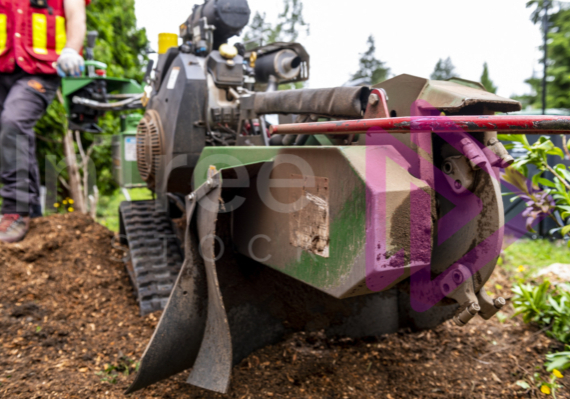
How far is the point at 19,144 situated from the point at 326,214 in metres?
2.85

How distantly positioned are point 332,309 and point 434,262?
864 millimetres

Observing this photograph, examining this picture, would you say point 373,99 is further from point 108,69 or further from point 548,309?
point 108,69

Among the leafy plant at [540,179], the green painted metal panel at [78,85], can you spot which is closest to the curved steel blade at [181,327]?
the leafy plant at [540,179]

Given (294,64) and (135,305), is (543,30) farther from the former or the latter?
(135,305)

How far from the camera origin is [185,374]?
2.35 meters

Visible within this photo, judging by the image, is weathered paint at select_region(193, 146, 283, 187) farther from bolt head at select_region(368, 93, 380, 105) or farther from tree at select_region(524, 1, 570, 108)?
tree at select_region(524, 1, 570, 108)

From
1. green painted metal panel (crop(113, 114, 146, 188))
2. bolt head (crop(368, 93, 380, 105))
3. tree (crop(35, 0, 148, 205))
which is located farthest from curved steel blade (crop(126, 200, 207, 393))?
tree (crop(35, 0, 148, 205))

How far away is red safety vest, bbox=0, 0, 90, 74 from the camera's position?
3580 mm

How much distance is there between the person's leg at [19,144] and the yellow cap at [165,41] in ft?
3.13

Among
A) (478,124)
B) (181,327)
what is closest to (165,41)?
(181,327)

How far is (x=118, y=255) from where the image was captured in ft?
12.6

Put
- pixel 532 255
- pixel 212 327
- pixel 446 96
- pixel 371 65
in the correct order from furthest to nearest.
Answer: pixel 371 65, pixel 532 255, pixel 212 327, pixel 446 96

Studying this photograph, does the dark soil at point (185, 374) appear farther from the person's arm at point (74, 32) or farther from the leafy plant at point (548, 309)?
the person's arm at point (74, 32)

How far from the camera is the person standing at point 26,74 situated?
350 cm
